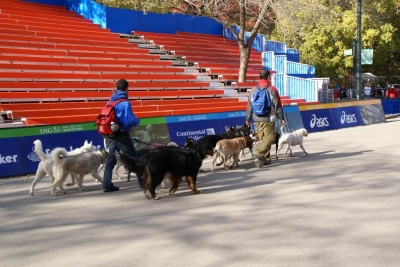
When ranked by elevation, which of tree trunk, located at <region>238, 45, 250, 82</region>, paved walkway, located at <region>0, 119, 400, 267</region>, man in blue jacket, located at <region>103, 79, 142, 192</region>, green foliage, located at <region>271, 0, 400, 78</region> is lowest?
paved walkway, located at <region>0, 119, 400, 267</region>

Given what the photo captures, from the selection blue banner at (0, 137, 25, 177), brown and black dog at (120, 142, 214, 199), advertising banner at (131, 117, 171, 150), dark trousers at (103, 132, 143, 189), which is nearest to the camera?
brown and black dog at (120, 142, 214, 199)

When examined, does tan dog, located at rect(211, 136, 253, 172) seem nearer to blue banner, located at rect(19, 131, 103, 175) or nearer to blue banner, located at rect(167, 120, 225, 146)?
blue banner, located at rect(167, 120, 225, 146)

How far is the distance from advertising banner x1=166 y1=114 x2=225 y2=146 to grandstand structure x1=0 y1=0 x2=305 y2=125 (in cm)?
112

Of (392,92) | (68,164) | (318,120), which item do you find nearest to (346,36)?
(392,92)

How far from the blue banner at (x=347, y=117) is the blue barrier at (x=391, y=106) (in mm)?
9502

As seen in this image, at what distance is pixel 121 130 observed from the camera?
9.05 metres

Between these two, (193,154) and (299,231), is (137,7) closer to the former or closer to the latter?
(193,154)

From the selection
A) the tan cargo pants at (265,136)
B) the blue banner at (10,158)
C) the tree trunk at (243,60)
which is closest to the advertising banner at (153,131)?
the blue banner at (10,158)

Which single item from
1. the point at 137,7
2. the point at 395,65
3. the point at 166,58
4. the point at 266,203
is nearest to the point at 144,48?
the point at 166,58

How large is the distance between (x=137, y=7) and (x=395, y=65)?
2270cm

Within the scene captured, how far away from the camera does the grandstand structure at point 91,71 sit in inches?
632

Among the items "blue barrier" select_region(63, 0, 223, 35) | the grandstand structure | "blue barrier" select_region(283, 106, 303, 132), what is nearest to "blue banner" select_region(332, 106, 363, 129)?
the grandstand structure

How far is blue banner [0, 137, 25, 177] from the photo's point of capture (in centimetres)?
1107

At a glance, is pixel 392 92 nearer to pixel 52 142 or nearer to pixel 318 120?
pixel 318 120
